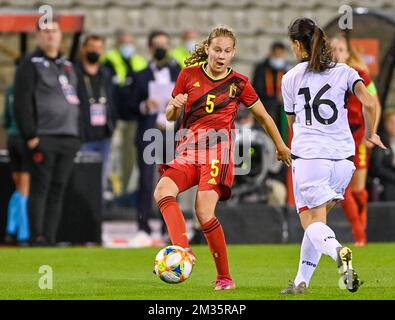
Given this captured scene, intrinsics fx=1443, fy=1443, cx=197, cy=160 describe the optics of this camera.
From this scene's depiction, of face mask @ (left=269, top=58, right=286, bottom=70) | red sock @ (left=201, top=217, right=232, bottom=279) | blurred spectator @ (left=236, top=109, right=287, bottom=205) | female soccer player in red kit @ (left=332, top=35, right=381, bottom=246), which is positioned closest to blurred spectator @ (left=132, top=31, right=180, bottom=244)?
blurred spectator @ (left=236, top=109, right=287, bottom=205)

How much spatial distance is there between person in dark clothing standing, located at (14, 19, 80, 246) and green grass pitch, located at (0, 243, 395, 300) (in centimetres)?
78

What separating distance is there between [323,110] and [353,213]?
5.20m

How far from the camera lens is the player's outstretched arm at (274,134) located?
10.9 metres

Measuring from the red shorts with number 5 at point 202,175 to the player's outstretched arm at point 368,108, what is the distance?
1.13 m

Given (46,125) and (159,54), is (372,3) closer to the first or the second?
(159,54)

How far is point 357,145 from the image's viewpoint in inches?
613

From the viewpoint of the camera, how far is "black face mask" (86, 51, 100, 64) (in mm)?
18450

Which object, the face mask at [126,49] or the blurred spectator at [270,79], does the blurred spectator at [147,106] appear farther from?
the face mask at [126,49]

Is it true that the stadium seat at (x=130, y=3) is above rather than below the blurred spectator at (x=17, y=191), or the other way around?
above

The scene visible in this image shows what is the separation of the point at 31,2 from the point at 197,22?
2887mm

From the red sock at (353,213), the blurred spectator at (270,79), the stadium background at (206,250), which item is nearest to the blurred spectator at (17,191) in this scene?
the stadium background at (206,250)

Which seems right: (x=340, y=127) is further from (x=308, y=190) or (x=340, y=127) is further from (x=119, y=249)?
(x=119, y=249)

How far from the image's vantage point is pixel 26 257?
14.5m

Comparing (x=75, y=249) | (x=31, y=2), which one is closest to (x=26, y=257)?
(x=75, y=249)
